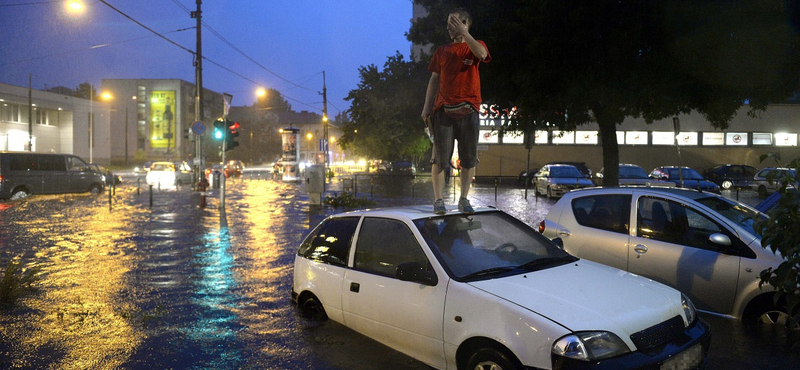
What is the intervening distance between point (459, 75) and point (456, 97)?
0.70 feet

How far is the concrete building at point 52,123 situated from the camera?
53828 millimetres

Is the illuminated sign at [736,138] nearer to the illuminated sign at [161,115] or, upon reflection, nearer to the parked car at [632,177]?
the parked car at [632,177]

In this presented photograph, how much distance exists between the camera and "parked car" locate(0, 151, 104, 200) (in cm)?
2250

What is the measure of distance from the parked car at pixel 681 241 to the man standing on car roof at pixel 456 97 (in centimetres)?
190

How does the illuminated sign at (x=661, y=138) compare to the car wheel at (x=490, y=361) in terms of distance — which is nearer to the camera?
the car wheel at (x=490, y=361)

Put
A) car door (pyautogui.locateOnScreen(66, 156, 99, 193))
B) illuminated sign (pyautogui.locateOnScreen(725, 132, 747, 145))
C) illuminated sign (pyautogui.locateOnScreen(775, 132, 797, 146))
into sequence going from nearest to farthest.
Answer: car door (pyautogui.locateOnScreen(66, 156, 99, 193)) → illuminated sign (pyautogui.locateOnScreen(775, 132, 797, 146)) → illuminated sign (pyautogui.locateOnScreen(725, 132, 747, 145))

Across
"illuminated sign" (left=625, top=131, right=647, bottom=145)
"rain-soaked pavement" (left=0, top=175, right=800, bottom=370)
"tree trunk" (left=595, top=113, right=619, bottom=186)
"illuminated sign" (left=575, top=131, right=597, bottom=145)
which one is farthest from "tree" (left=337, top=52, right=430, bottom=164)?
"rain-soaked pavement" (left=0, top=175, right=800, bottom=370)

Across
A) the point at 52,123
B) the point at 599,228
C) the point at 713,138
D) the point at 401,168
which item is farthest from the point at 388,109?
the point at 599,228

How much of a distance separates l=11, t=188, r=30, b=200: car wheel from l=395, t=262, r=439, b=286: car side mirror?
2372 centimetres

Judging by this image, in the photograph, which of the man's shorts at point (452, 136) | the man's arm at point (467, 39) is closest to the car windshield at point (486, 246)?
the man's shorts at point (452, 136)

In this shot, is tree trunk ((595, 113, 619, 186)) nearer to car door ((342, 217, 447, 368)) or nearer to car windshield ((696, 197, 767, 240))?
car windshield ((696, 197, 767, 240))

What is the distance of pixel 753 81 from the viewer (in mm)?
15805

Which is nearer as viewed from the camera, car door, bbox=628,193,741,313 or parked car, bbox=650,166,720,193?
car door, bbox=628,193,741,313

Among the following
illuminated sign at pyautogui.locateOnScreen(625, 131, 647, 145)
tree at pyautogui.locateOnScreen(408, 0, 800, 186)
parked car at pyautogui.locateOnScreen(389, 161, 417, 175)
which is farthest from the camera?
parked car at pyautogui.locateOnScreen(389, 161, 417, 175)
